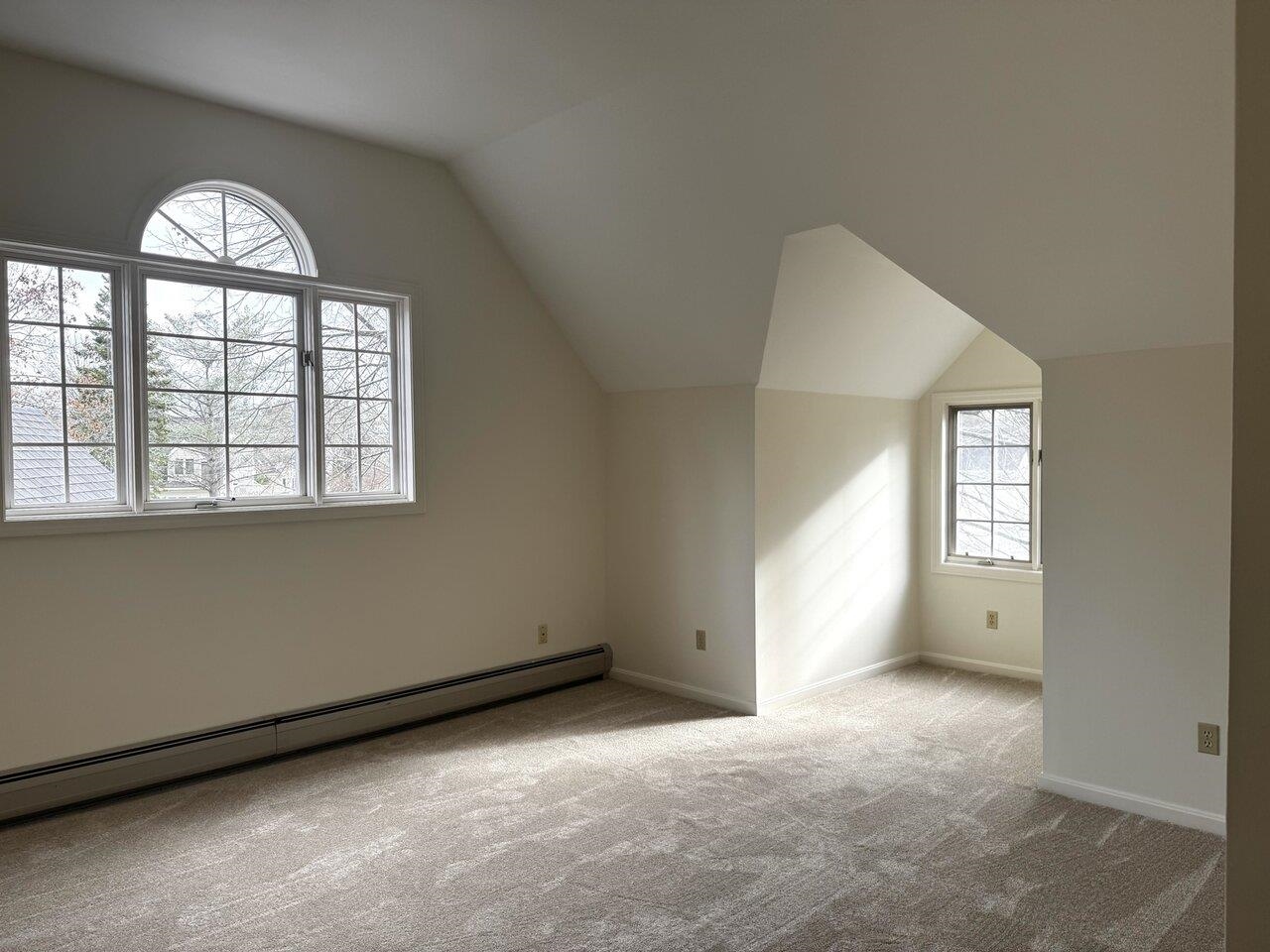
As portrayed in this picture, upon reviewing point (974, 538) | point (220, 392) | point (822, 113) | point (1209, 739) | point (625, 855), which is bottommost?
point (625, 855)

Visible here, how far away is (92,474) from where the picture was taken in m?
3.56

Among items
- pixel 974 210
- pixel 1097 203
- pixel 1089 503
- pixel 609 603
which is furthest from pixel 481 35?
pixel 609 603

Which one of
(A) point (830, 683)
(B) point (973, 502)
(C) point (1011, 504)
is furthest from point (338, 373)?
(C) point (1011, 504)

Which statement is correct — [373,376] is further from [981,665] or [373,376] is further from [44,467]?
[981,665]

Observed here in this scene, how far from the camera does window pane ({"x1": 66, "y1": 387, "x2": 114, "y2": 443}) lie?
3.51 meters

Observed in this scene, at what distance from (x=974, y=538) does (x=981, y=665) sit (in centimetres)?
77

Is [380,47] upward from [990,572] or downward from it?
upward

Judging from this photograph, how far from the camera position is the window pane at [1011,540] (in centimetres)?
531

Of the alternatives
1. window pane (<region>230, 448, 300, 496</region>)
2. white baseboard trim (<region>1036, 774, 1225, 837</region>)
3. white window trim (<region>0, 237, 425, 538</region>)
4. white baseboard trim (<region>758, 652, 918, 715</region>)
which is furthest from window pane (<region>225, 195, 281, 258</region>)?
white baseboard trim (<region>1036, 774, 1225, 837</region>)

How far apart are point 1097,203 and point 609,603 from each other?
349 cm

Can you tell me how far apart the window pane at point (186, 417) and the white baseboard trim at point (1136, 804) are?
377 cm

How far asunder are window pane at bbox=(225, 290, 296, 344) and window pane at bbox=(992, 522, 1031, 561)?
13.6 ft

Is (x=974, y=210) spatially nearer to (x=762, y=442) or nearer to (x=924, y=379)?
(x=762, y=442)

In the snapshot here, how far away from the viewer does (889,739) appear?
416 centimetres
